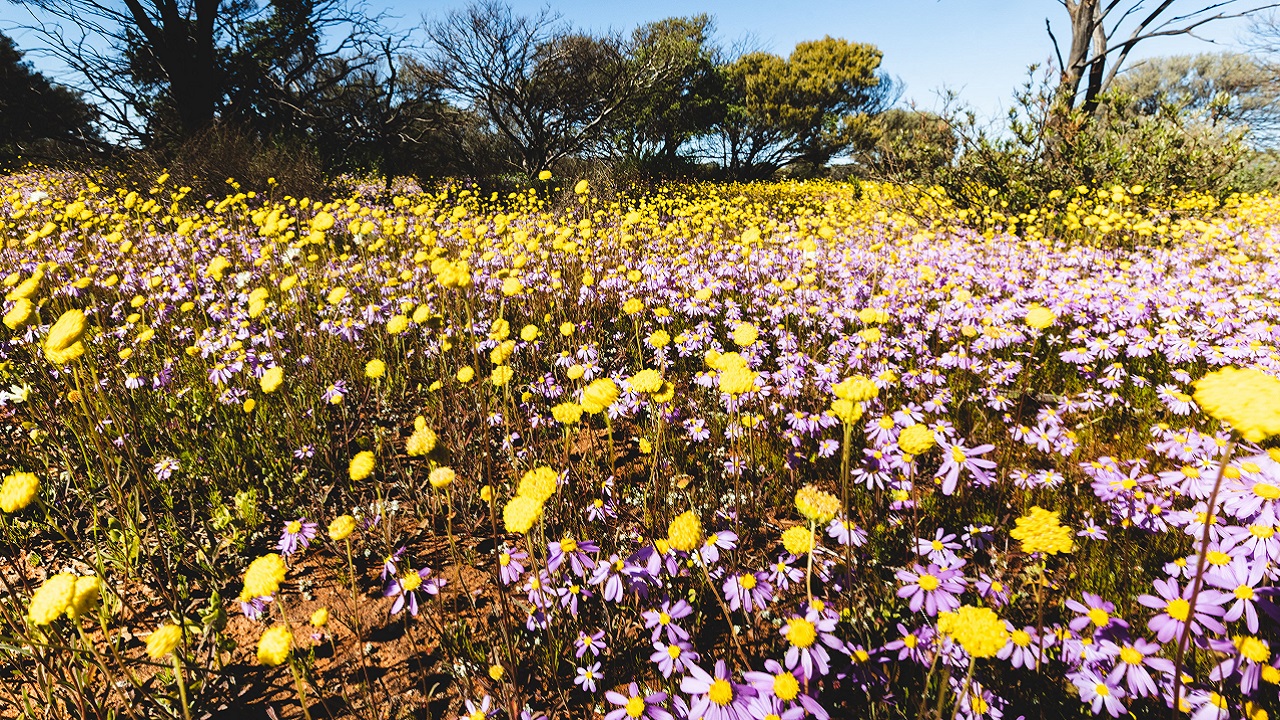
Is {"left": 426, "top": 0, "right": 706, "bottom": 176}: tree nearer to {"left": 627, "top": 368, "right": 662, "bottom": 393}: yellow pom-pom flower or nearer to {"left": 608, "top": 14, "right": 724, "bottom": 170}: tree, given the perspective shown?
{"left": 608, "top": 14, "right": 724, "bottom": 170}: tree

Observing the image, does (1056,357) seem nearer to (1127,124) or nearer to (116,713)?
(116,713)

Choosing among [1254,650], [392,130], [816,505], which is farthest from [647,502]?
[392,130]

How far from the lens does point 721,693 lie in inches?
50.9

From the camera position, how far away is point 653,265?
5.08 metres

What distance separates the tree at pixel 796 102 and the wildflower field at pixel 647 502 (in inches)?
889

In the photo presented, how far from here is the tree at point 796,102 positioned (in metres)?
24.6

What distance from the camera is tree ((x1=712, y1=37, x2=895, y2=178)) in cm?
2462

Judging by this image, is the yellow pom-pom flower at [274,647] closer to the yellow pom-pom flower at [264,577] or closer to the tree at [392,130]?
the yellow pom-pom flower at [264,577]

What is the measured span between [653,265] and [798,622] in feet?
13.3

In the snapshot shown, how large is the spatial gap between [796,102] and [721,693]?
93.7ft

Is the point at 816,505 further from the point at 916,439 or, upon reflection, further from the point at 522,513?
the point at 522,513

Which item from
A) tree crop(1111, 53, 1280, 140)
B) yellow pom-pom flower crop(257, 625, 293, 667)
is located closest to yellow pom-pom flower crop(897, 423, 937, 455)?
yellow pom-pom flower crop(257, 625, 293, 667)

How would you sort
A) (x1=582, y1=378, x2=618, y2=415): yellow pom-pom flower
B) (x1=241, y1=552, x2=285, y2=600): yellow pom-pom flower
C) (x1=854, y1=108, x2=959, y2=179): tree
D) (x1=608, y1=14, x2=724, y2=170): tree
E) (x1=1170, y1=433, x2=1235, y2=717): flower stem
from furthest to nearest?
(x1=608, y1=14, x2=724, y2=170): tree < (x1=854, y1=108, x2=959, y2=179): tree < (x1=582, y1=378, x2=618, y2=415): yellow pom-pom flower < (x1=241, y1=552, x2=285, y2=600): yellow pom-pom flower < (x1=1170, y1=433, x2=1235, y2=717): flower stem

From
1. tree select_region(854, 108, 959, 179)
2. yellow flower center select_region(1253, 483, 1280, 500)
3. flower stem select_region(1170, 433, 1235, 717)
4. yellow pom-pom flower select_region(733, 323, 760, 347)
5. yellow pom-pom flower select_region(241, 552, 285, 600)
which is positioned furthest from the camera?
tree select_region(854, 108, 959, 179)
